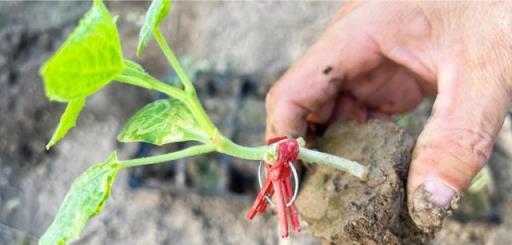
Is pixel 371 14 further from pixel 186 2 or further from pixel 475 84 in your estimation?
pixel 186 2

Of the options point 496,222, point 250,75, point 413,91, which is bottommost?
point 496,222

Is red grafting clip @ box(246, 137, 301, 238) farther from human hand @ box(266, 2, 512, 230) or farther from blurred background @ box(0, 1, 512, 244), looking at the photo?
blurred background @ box(0, 1, 512, 244)

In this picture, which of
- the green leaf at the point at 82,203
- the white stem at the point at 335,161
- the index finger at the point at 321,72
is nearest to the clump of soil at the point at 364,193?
the white stem at the point at 335,161

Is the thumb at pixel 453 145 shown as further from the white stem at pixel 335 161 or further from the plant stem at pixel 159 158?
the plant stem at pixel 159 158

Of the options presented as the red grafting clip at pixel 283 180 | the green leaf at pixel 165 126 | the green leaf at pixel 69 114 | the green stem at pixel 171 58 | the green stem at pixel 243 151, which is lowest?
the red grafting clip at pixel 283 180

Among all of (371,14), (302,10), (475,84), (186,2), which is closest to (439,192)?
(475,84)
